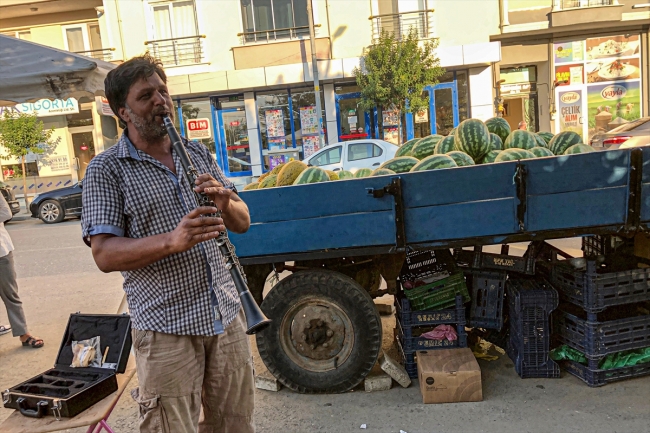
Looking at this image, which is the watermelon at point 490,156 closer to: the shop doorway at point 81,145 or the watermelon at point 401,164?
the watermelon at point 401,164

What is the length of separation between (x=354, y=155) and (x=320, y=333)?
9400 millimetres

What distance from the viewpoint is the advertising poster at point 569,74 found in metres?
18.7

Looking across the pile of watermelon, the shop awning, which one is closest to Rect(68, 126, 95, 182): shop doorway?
the shop awning

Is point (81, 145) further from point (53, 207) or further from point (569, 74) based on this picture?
point (569, 74)

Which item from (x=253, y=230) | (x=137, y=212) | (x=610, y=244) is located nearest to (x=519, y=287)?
(x=610, y=244)

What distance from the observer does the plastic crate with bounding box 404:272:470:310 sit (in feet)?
13.1

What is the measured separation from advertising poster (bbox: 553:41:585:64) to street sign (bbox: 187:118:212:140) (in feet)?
42.9

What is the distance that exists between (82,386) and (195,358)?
50.4 inches

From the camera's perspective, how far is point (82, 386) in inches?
118

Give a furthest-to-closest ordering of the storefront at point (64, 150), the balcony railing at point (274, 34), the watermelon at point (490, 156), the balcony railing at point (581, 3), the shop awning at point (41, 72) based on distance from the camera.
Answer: the storefront at point (64, 150), the balcony railing at point (274, 34), the balcony railing at point (581, 3), the shop awning at point (41, 72), the watermelon at point (490, 156)

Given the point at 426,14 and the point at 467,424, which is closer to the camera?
the point at 467,424

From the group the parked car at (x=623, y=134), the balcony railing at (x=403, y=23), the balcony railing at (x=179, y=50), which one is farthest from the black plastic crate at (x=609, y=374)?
the balcony railing at (x=179, y=50)

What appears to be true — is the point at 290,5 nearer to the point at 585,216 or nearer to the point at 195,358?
the point at 585,216

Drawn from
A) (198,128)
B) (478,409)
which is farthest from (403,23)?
(478,409)
